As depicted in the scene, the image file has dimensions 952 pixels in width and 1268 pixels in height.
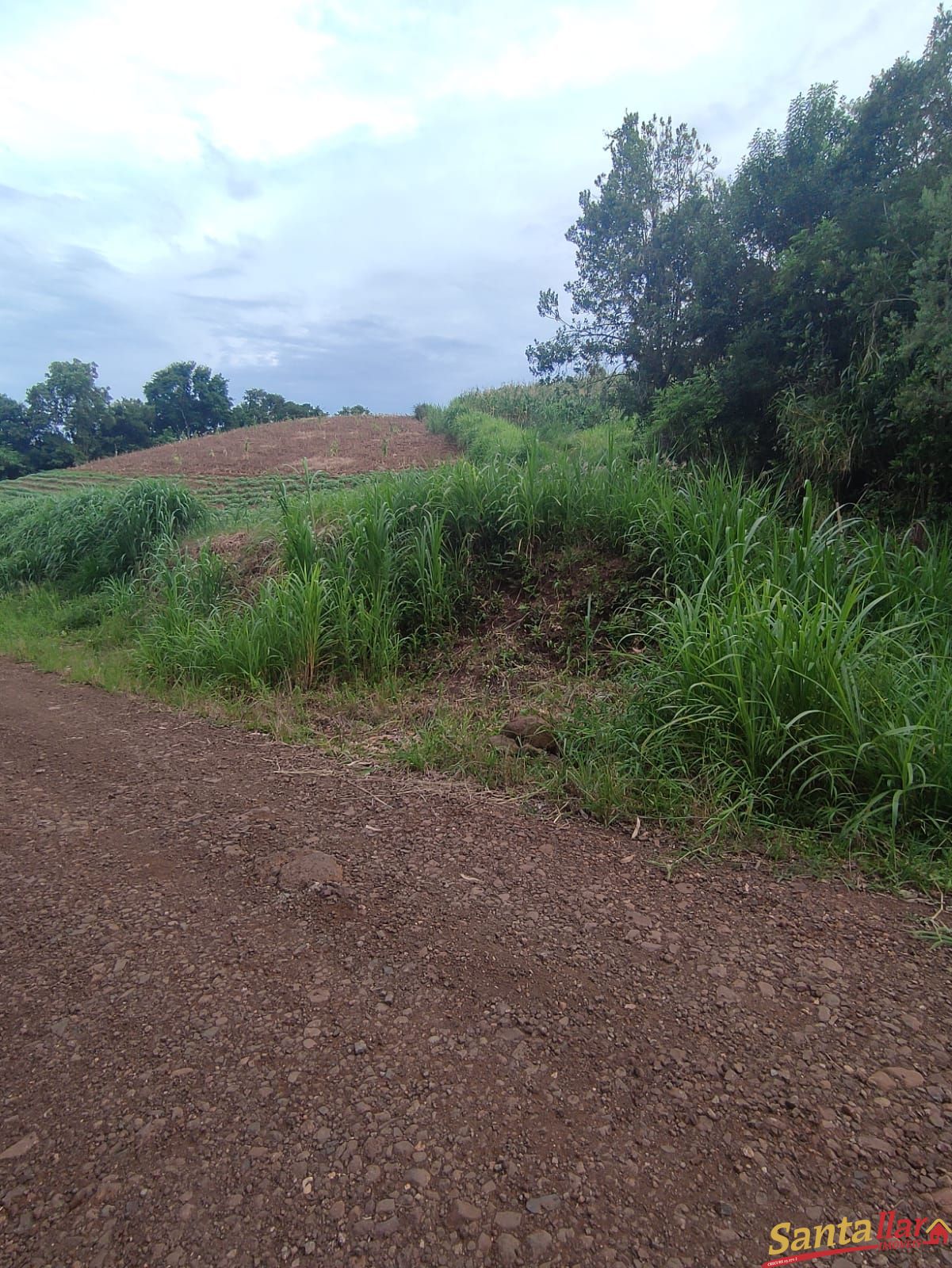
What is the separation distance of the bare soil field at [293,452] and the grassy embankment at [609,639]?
6923mm

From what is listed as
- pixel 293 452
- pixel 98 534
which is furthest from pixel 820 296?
pixel 293 452

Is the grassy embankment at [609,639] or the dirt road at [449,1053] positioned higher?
the grassy embankment at [609,639]

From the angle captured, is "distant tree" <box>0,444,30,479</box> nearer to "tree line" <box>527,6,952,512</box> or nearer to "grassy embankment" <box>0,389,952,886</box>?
"grassy embankment" <box>0,389,952,886</box>

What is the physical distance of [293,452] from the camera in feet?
57.3

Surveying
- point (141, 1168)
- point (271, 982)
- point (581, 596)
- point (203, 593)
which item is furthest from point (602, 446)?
point (141, 1168)

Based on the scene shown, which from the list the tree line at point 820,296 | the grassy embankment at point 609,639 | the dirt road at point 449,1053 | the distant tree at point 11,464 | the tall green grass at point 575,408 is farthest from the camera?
the distant tree at point 11,464

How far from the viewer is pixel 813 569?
4293 millimetres

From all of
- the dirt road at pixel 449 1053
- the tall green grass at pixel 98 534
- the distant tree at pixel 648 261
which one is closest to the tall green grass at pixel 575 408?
the distant tree at pixel 648 261

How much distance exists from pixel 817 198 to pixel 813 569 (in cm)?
384

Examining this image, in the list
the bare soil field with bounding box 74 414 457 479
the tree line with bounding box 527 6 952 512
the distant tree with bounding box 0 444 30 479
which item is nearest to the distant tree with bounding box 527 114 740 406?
the tree line with bounding box 527 6 952 512

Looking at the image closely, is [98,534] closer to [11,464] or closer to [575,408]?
[575,408]

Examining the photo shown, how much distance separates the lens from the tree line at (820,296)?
16.5 ft

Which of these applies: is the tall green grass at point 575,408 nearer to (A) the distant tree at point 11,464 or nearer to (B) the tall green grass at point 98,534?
(B) the tall green grass at point 98,534

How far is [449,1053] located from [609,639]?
10.7ft
